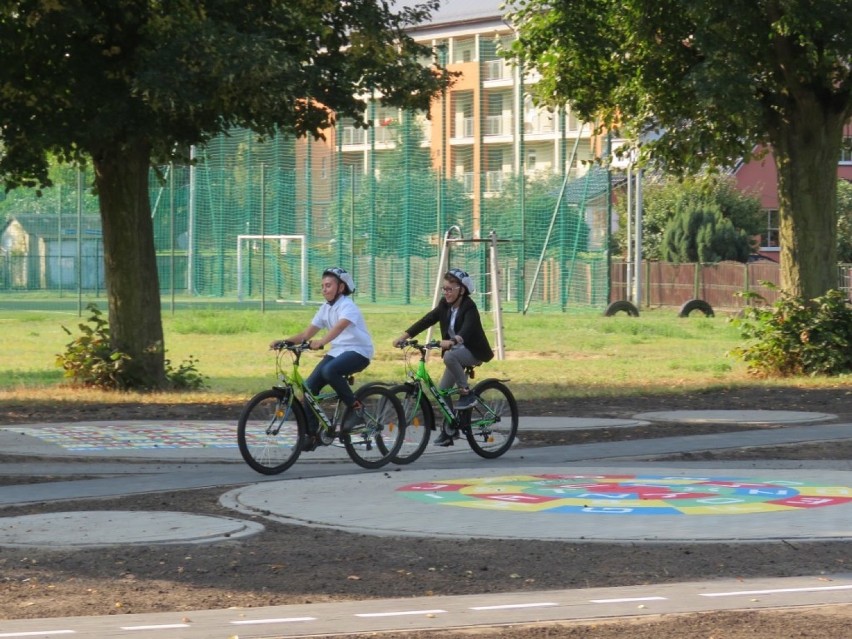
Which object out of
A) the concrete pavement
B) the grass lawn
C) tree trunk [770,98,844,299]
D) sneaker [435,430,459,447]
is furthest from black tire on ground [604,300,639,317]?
sneaker [435,430,459,447]

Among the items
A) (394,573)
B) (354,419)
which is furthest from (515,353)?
(394,573)

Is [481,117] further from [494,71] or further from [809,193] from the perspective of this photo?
[809,193]

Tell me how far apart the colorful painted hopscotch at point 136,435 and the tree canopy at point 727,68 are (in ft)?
29.7

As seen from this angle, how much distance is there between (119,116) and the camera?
18156mm

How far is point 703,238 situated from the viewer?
60.5 meters

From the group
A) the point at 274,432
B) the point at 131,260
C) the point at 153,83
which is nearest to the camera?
the point at 274,432

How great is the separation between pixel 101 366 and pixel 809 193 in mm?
10018

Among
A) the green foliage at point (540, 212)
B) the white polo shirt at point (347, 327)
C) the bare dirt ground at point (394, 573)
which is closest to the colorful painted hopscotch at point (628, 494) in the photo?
the bare dirt ground at point (394, 573)

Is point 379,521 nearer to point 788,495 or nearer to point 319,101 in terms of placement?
point 788,495

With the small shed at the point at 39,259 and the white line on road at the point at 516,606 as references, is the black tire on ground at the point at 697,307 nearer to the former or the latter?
the small shed at the point at 39,259

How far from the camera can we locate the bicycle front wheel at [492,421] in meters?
13.4

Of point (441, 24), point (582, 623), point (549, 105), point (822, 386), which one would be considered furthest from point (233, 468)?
point (441, 24)

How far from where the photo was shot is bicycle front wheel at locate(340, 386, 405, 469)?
41.4 ft

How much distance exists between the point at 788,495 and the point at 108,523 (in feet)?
14.4
